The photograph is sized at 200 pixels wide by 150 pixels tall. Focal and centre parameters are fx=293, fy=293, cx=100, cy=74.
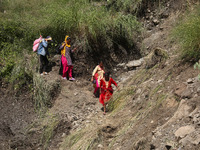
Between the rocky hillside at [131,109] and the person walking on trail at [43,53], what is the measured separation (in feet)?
0.70

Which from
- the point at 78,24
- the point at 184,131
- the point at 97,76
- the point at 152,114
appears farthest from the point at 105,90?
the point at 184,131

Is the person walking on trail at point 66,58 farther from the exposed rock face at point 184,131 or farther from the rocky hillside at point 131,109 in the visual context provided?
the exposed rock face at point 184,131

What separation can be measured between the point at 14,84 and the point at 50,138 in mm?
1940

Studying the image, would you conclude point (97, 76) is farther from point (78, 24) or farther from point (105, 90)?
point (78, 24)

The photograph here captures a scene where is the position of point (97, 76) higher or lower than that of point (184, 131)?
lower

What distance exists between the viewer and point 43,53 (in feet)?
21.7

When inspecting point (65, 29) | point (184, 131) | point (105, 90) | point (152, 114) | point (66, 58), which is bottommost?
point (105, 90)

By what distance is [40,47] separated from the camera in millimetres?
6652

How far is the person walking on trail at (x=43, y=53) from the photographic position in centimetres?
662

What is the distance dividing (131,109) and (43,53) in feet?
8.67

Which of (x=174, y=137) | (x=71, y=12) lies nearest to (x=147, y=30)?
(x=71, y=12)

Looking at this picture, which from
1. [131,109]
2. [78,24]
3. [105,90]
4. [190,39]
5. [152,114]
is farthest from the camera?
[78,24]

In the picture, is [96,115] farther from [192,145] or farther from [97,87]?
[192,145]

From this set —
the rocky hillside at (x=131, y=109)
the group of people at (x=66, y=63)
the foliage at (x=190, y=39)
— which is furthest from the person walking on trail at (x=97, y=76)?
the foliage at (x=190, y=39)
